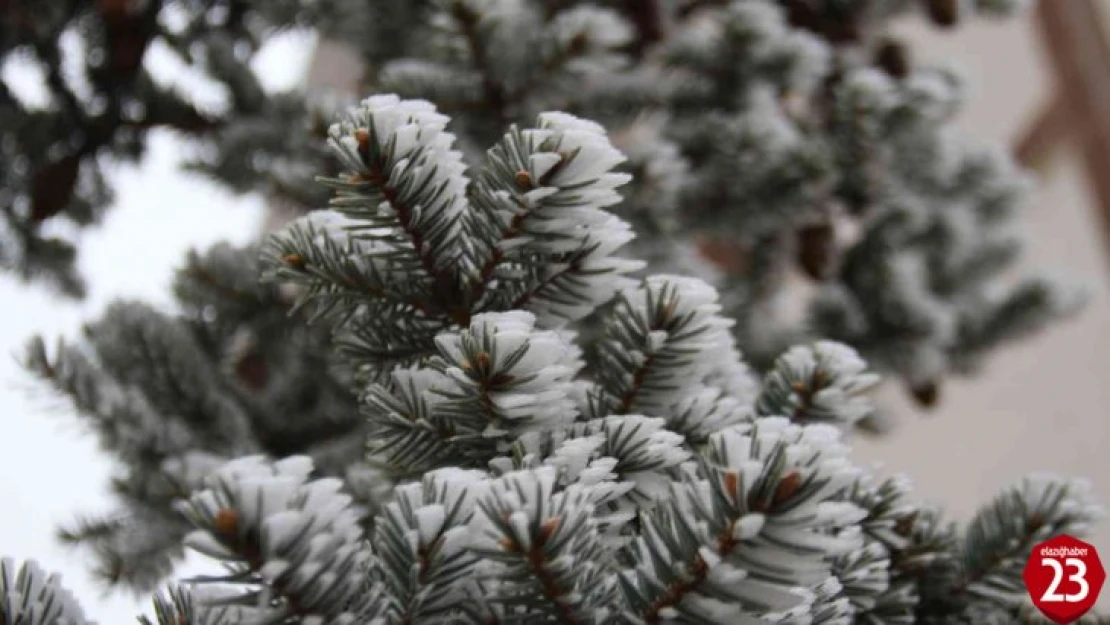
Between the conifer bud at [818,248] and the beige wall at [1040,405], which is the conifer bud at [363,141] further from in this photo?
the beige wall at [1040,405]

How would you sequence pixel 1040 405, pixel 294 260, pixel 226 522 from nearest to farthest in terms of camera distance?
1. pixel 226 522
2. pixel 294 260
3. pixel 1040 405

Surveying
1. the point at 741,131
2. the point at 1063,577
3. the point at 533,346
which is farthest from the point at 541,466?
the point at 741,131

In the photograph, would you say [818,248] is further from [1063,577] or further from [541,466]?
[541,466]

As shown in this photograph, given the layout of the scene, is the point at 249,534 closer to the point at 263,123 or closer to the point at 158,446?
the point at 158,446

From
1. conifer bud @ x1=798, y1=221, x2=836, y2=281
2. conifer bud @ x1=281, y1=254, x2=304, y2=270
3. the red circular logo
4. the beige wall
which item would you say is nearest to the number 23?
the red circular logo

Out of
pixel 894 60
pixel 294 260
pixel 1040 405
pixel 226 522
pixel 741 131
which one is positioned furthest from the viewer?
pixel 1040 405

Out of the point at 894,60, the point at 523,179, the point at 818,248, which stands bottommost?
the point at 523,179

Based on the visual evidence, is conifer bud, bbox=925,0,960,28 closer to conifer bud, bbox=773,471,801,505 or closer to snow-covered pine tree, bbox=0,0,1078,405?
snow-covered pine tree, bbox=0,0,1078,405
